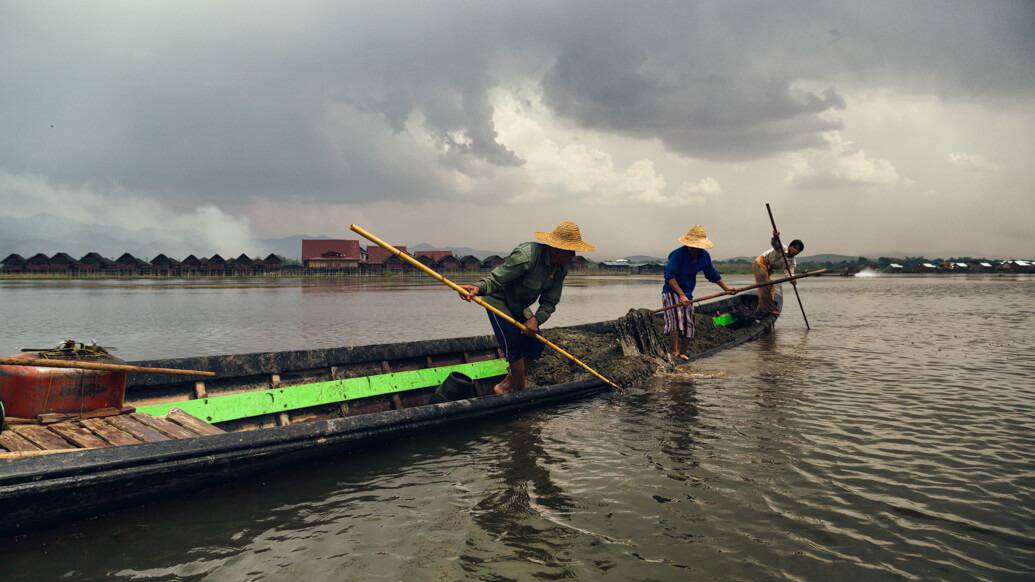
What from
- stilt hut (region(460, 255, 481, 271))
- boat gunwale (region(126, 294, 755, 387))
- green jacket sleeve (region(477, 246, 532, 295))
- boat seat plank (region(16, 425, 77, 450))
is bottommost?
boat seat plank (region(16, 425, 77, 450))

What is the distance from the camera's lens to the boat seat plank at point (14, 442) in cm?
348

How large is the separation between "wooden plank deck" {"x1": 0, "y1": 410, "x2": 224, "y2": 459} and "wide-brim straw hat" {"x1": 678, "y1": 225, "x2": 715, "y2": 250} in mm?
Answer: 7203

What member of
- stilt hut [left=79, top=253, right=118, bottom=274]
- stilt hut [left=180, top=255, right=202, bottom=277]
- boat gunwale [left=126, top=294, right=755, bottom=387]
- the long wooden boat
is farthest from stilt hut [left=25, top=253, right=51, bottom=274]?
the long wooden boat

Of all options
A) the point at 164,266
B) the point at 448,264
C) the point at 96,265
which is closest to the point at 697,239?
the point at 448,264

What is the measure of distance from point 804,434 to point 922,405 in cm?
230

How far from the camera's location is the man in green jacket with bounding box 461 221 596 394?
613 cm

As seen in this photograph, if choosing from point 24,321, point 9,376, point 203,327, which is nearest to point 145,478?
point 9,376

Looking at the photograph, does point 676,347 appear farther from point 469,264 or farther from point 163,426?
point 469,264

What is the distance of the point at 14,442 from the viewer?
356cm

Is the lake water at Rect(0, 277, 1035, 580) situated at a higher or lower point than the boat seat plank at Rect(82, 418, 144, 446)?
lower

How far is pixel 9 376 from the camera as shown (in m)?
3.87

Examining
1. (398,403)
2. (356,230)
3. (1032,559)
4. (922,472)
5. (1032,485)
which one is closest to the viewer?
(1032,559)

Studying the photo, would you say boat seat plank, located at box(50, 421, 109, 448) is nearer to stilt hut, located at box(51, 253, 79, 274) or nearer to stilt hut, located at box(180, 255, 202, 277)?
stilt hut, located at box(180, 255, 202, 277)

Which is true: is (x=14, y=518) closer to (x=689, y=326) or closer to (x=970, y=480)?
(x=970, y=480)
